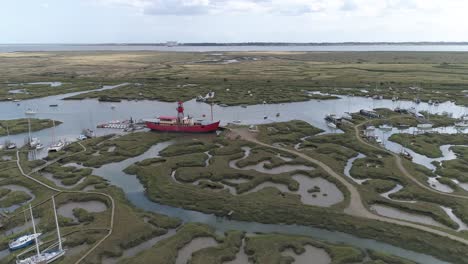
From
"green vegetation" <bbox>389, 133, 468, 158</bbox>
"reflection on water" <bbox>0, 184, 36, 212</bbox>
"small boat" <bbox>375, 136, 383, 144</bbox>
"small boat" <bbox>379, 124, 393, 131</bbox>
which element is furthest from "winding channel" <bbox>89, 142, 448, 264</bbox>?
"small boat" <bbox>379, 124, 393, 131</bbox>

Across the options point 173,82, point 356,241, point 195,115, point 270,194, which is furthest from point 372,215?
point 173,82

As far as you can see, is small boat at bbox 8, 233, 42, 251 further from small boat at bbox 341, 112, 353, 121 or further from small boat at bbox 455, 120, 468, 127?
small boat at bbox 455, 120, 468, 127

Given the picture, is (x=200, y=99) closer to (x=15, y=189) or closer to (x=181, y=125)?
(x=181, y=125)

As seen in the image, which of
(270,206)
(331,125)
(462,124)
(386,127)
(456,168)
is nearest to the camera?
(270,206)

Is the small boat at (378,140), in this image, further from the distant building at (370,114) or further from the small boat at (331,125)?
the distant building at (370,114)

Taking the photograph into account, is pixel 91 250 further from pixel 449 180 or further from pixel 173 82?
pixel 173 82

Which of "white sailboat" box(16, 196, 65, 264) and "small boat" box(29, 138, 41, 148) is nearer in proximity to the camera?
"white sailboat" box(16, 196, 65, 264)

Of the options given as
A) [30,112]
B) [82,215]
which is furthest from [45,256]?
[30,112]
